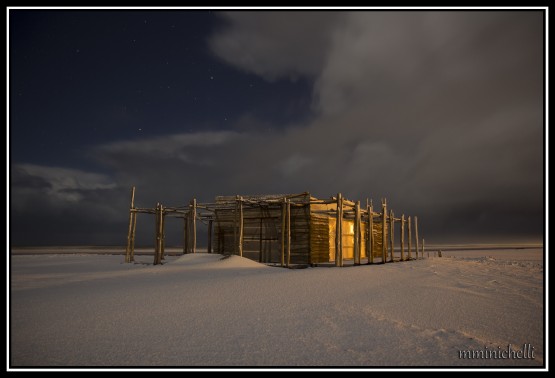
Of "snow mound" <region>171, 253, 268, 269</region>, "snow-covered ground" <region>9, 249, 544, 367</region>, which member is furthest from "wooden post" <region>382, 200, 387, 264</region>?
"snow-covered ground" <region>9, 249, 544, 367</region>

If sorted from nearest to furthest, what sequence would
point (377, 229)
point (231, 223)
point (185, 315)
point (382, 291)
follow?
point (185, 315) → point (382, 291) → point (231, 223) → point (377, 229)

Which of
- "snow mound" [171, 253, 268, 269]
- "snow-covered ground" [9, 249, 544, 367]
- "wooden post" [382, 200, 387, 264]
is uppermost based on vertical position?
"wooden post" [382, 200, 387, 264]

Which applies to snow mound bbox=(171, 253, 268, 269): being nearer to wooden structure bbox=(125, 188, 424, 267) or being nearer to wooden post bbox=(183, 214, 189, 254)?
wooden structure bbox=(125, 188, 424, 267)

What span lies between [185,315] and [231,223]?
60.3 ft

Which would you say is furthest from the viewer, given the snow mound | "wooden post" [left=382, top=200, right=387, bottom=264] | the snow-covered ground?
"wooden post" [left=382, top=200, right=387, bottom=264]

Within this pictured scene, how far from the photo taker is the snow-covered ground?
498 centimetres

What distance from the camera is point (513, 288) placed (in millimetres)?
10391

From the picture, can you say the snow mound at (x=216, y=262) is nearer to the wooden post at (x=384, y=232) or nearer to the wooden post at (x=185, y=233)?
the wooden post at (x=185, y=233)

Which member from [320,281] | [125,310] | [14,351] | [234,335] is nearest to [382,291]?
[320,281]

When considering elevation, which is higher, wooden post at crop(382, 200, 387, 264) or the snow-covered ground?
wooden post at crop(382, 200, 387, 264)

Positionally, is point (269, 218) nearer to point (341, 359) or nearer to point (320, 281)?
point (320, 281)

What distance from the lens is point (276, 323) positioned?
21.8 feet

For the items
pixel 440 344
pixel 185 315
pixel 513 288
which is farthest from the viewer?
pixel 513 288

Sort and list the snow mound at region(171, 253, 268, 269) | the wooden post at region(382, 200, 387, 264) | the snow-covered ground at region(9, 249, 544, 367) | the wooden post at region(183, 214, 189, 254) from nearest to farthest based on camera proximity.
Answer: the snow-covered ground at region(9, 249, 544, 367)
the snow mound at region(171, 253, 268, 269)
the wooden post at region(382, 200, 387, 264)
the wooden post at region(183, 214, 189, 254)
